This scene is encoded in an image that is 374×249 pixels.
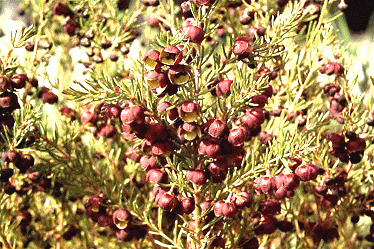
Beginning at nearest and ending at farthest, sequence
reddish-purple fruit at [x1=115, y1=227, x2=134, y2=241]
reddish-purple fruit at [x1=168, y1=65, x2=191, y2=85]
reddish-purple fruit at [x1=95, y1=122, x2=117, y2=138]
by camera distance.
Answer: reddish-purple fruit at [x1=168, y1=65, x2=191, y2=85], reddish-purple fruit at [x1=115, y1=227, x2=134, y2=241], reddish-purple fruit at [x1=95, y1=122, x2=117, y2=138]

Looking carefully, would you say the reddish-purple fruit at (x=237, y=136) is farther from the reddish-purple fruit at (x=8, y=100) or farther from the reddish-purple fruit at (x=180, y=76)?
the reddish-purple fruit at (x=8, y=100)

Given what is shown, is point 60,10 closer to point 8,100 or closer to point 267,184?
point 8,100

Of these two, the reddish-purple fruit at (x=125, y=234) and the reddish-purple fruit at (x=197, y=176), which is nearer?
the reddish-purple fruit at (x=197, y=176)

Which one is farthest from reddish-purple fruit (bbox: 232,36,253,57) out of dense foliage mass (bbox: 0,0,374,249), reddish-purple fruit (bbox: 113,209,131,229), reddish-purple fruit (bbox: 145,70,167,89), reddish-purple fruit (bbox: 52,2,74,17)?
reddish-purple fruit (bbox: 52,2,74,17)

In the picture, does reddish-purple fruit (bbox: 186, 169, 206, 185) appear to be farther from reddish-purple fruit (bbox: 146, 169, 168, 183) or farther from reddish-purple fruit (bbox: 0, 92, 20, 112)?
reddish-purple fruit (bbox: 0, 92, 20, 112)

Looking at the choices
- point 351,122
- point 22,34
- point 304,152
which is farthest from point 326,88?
point 22,34

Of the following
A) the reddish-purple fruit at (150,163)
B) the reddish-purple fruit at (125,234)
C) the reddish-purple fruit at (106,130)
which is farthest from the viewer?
the reddish-purple fruit at (106,130)

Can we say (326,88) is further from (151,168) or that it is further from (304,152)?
(151,168)

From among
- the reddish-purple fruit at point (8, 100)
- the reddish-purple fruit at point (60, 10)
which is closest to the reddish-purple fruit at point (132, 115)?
the reddish-purple fruit at point (8, 100)

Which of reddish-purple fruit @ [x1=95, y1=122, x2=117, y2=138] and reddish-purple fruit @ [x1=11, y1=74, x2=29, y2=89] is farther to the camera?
reddish-purple fruit @ [x1=95, y1=122, x2=117, y2=138]

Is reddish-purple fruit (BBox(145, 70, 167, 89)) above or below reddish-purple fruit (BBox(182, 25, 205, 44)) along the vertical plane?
below

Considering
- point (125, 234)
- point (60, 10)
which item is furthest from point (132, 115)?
point (60, 10)
